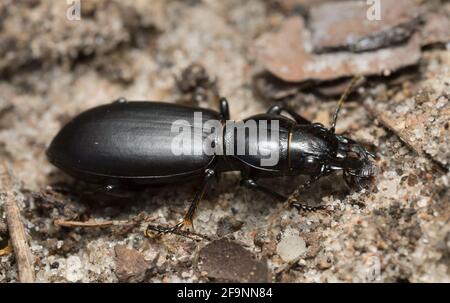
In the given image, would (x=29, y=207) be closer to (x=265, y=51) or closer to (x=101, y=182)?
(x=101, y=182)

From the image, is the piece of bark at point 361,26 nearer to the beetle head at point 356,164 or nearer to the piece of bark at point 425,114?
the piece of bark at point 425,114

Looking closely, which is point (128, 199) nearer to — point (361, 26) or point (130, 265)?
point (130, 265)

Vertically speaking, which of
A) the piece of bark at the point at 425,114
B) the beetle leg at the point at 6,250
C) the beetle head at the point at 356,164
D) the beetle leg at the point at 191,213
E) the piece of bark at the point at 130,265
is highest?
the piece of bark at the point at 425,114

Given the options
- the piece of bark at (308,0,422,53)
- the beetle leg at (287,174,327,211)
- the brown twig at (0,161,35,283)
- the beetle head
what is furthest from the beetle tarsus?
the brown twig at (0,161,35,283)

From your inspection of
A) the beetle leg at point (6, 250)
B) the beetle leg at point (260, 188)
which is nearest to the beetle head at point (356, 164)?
the beetle leg at point (260, 188)

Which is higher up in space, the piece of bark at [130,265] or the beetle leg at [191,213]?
the beetle leg at [191,213]
